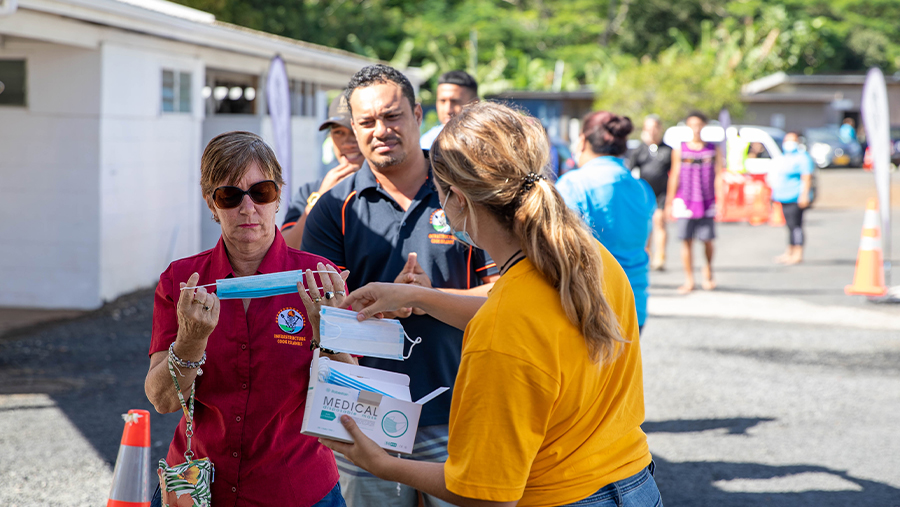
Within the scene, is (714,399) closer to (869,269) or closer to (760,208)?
(869,269)

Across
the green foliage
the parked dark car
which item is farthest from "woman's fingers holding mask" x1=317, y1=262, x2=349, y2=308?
the parked dark car

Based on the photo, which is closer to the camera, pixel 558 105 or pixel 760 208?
pixel 760 208

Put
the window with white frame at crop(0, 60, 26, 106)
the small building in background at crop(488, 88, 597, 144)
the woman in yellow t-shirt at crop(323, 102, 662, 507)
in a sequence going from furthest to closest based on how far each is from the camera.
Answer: the small building in background at crop(488, 88, 597, 144) < the window with white frame at crop(0, 60, 26, 106) < the woman in yellow t-shirt at crop(323, 102, 662, 507)

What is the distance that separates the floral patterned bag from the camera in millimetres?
2291

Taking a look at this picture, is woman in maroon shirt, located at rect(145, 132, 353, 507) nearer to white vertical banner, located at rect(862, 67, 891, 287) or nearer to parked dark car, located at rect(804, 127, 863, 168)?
white vertical banner, located at rect(862, 67, 891, 287)

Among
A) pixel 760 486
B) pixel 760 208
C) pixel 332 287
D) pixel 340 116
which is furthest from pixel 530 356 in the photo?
pixel 760 208

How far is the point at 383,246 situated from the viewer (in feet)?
10.0

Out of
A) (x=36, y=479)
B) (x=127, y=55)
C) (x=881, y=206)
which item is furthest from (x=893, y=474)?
(x=127, y=55)

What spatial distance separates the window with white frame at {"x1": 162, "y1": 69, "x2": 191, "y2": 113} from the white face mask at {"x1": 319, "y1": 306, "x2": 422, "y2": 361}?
9725 millimetres

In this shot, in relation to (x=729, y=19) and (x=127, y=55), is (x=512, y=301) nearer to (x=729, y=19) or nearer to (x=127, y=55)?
(x=127, y=55)

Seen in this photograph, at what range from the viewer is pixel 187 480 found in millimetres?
2303

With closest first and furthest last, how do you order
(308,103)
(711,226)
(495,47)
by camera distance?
(711,226), (308,103), (495,47)

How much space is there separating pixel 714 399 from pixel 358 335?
16.4ft

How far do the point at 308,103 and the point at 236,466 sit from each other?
535 inches
